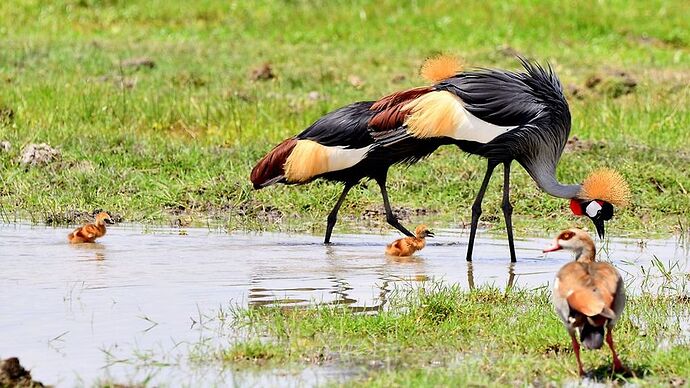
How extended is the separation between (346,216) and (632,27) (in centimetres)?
1173

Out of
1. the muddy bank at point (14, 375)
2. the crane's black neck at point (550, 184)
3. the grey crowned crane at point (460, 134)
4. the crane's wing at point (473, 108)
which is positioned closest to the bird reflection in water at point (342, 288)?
the grey crowned crane at point (460, 134)

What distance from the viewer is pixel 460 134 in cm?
843

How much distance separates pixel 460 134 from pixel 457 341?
A: 2.89 metres

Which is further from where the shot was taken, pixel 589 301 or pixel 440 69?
pixel 440 69

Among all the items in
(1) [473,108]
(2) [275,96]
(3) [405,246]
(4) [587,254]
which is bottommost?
(3) [405,246]

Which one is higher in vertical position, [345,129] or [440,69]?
[440,69]

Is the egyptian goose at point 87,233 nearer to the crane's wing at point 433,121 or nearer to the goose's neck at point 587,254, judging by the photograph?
the crane's wing at point 433,121

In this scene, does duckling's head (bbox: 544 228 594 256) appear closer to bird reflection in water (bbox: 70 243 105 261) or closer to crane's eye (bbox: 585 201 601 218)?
crane's eye (bbox: 585 201 601 218)

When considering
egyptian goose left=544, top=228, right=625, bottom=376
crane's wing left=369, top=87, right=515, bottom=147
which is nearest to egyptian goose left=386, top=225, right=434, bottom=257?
crane's wing left=369, top=87, right=515, bottom=147

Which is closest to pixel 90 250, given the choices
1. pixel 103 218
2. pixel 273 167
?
pixel 103 218

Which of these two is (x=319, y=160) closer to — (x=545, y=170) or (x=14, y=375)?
(x=545, y=170)

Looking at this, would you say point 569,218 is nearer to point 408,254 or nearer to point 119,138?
point 408,254

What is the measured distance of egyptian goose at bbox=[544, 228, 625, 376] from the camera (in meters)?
4.87

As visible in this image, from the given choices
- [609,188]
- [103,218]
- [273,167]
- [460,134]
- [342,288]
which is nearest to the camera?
[342,288]
